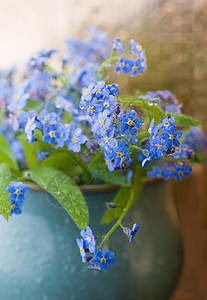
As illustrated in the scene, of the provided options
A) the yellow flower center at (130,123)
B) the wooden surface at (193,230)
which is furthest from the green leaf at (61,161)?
the wooden surface at (193,230)

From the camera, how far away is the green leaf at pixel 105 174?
545 millimetres

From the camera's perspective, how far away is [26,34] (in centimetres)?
115

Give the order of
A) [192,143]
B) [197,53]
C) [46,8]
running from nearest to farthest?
[192,143]
[197,53]
[46,8]

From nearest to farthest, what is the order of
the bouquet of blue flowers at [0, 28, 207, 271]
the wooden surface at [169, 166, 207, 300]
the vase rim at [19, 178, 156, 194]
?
the bouquet of blue flowers at [0, 28, 207, 271], the vase rim at [19, 178, 156, 194], the wooden surface at [169, 166, 207, 300]

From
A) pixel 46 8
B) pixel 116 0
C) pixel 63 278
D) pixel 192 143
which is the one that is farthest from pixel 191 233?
pixel 46 8

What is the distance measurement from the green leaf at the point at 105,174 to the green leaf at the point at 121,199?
1 cm

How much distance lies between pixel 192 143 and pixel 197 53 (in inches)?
11.8

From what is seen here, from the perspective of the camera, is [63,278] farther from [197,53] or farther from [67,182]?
[197,53]

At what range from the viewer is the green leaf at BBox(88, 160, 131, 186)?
545 mm

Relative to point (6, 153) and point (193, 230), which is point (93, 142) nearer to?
point (6, 153)

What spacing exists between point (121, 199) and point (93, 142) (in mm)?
105

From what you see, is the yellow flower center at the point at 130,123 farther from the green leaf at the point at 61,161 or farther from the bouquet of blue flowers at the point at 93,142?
the green leaf at the point at 61,161

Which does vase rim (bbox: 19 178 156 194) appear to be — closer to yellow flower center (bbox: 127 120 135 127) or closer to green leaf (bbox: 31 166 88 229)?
green leaf (bbox: 31 166 88 229)

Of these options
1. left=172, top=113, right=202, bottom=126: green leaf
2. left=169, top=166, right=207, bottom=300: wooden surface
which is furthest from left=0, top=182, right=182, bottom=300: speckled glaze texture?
left=169, top=166, right=207, bottom=300: wooden surface
